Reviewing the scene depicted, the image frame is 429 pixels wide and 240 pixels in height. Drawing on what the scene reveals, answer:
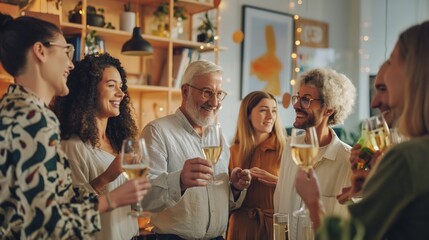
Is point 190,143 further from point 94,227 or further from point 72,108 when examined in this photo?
point 94,227

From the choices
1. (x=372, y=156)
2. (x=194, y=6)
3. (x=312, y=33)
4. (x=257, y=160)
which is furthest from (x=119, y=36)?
(x=372, y=156)

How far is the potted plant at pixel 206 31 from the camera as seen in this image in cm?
524

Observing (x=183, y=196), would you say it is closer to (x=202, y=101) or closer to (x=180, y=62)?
(x=202, y=101)

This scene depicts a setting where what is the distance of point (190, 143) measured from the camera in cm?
281

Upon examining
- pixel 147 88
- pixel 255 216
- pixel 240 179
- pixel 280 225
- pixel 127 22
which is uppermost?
pixel 127 22

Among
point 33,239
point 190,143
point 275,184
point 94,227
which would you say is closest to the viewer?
point 33,239

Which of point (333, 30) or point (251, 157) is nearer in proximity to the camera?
point (251, 157)

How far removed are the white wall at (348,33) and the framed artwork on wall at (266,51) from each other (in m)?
0.08

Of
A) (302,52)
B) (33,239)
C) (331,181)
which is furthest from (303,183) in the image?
(302,52)

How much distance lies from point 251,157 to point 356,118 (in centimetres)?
383

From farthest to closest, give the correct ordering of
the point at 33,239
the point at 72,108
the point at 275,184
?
the point at 275,184
the point at 72,108
the point at 33,239

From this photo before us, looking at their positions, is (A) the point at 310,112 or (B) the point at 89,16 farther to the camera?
(B) the point at 89,16

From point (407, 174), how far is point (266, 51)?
16.3ft

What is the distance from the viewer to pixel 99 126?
2.49m
